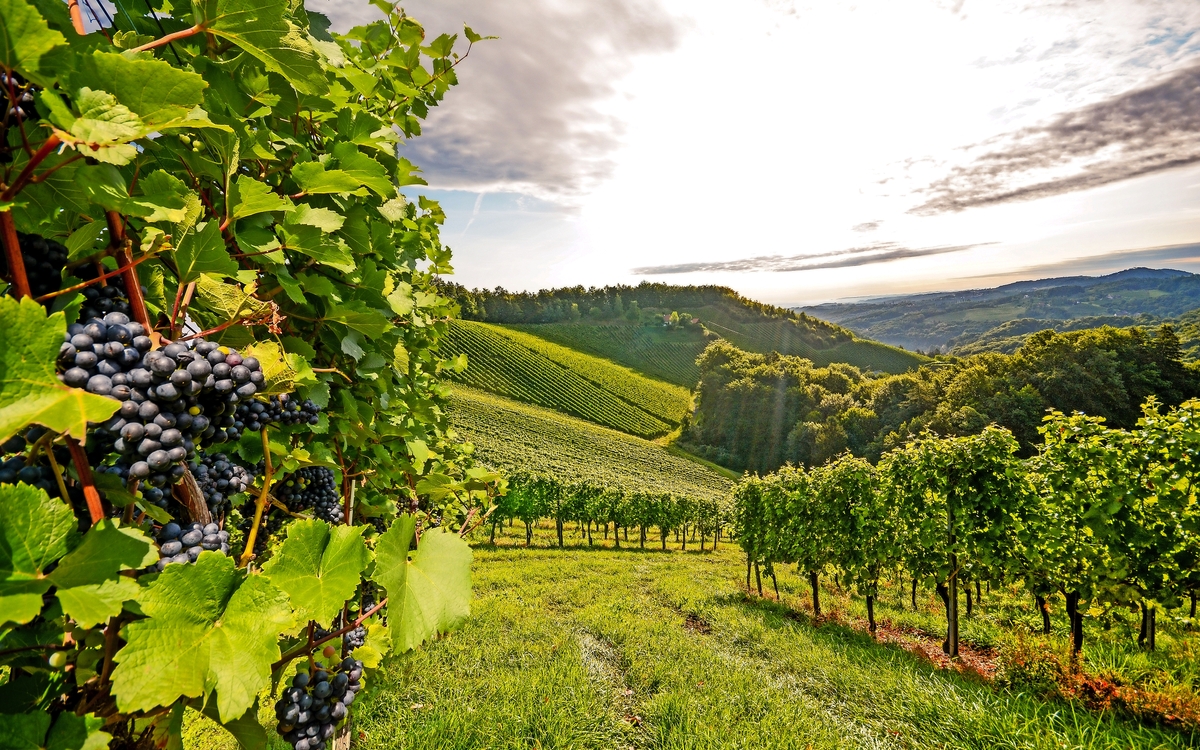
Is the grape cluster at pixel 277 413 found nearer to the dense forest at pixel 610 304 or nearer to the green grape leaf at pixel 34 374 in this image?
the green grape leaf at pixel 34 374

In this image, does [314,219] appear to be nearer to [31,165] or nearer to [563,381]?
[31,165]

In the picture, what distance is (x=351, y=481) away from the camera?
2.02 metres

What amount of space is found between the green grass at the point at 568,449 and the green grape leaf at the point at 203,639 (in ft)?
110

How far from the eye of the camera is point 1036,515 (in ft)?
29.3

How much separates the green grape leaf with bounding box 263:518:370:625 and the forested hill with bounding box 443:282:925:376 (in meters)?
79.1

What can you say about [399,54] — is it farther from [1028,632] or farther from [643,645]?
[1028,632]

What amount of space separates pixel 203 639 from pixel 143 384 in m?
0.42

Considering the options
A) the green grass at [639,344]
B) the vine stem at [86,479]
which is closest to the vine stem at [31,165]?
the vine stem at [86,479]

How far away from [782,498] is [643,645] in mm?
7436

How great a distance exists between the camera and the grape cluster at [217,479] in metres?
1.14

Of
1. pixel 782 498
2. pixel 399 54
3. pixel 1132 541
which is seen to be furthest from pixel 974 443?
pixel 399 54

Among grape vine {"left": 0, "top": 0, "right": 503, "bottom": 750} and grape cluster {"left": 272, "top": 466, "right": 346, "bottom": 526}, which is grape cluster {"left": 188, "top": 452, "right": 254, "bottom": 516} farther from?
grape cluster {"left": 272, "top": 466, "right": 346, "bottom": 526}

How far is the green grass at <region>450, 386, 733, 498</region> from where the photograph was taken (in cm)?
3897

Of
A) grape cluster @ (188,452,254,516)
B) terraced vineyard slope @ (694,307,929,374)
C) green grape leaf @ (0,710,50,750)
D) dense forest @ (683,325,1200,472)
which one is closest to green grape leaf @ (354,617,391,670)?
grape cluster @ (188,452,254,516)
